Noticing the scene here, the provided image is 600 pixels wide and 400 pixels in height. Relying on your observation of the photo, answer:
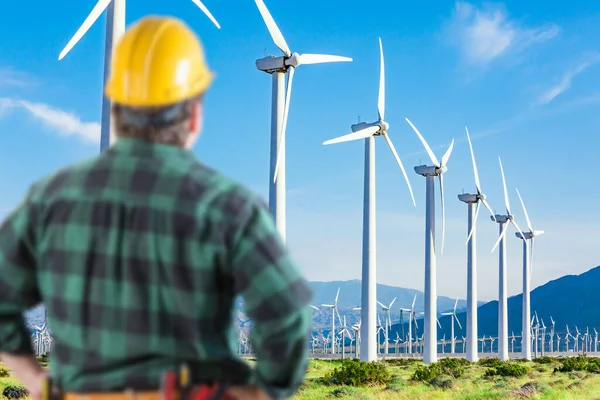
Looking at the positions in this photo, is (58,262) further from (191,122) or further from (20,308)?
(191,122)

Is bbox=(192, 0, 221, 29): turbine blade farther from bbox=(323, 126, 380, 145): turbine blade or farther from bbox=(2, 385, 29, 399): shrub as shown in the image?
bbox=(323, 126, 380, 145): turbine blade

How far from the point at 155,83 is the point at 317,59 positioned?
134ft

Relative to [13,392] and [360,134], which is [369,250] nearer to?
[360,134]

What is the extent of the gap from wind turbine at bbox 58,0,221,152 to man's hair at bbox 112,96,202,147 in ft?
63.1

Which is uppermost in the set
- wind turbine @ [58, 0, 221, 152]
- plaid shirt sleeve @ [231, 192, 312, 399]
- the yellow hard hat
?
wind turbine @ [58, 0, 221, 152]

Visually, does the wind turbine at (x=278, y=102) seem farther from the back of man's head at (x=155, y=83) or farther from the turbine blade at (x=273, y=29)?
the back of man's head at (x=155, y=83)

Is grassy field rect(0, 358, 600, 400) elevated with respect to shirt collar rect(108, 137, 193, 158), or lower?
lower

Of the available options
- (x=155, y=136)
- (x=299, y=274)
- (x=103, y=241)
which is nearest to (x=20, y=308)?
(x=103, y=241)

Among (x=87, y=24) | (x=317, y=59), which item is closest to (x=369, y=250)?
(x=317, y=59)

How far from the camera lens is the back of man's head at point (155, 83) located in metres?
2.88

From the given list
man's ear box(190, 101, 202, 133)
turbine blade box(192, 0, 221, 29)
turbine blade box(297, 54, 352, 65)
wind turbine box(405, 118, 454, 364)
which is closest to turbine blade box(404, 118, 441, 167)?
wind turbine box(405, 118, 454, 364)

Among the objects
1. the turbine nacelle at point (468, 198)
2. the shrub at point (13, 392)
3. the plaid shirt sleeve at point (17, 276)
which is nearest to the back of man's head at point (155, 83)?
the plaid shirt sleeve at point (17, 276)

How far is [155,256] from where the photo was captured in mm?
2697

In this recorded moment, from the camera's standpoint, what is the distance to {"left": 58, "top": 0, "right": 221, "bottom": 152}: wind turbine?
2308 cm
